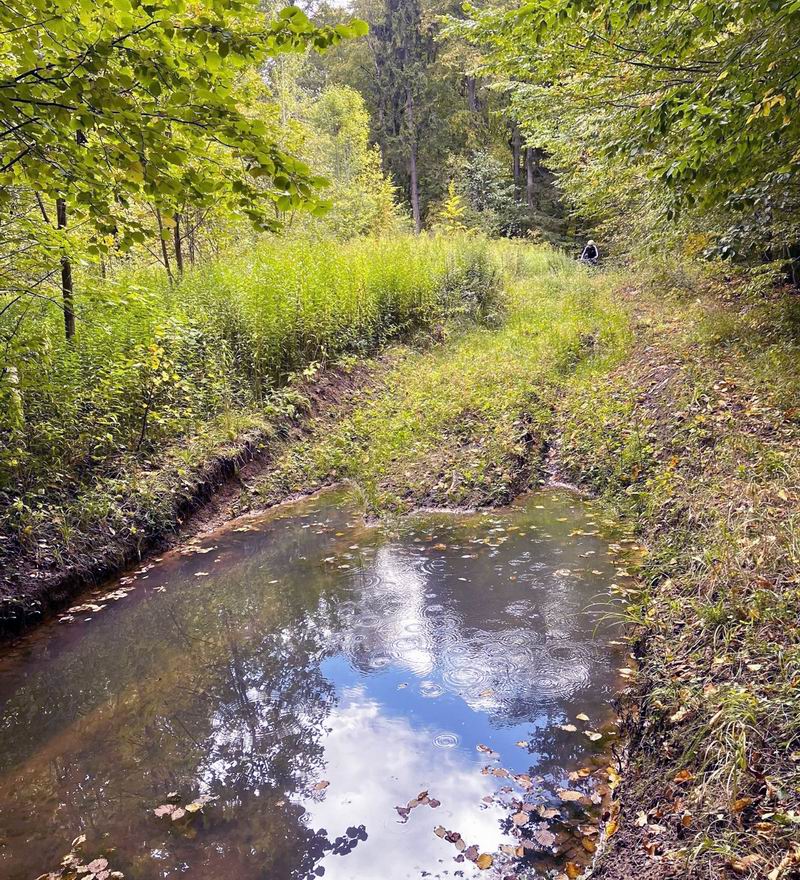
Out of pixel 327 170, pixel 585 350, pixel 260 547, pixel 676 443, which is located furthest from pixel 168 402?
pixel 327 170

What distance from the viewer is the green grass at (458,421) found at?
7.29 meters

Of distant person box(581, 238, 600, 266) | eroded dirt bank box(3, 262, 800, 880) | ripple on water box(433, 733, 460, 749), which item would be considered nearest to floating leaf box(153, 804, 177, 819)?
ripple on water box(433, 733, 460, 749)

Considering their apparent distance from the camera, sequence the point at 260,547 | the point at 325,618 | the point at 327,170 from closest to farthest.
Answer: the point at 325,618 < the point at 260,547 < the point at 327,170

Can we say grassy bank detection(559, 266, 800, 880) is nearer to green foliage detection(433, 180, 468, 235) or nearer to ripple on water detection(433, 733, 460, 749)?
ripple on water detection(433, 733, 460, 749)

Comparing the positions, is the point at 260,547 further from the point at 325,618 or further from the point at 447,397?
the point at 447,397

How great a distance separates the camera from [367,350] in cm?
1100

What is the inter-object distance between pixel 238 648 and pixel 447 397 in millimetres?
5494

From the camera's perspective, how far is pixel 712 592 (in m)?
3.80

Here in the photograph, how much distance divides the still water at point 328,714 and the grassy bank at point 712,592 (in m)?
0.33

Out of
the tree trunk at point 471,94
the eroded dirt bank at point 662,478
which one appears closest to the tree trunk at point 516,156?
the tree trunk at point 471,94

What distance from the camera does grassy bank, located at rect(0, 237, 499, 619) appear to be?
17.8 ft

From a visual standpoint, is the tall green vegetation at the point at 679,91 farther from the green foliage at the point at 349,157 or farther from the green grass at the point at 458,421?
the green foliage at the point at 349,157

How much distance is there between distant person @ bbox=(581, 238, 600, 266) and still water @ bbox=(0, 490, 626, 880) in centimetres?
1937

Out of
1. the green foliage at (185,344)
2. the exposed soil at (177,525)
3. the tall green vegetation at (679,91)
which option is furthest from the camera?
the green foliage at (185,344)
